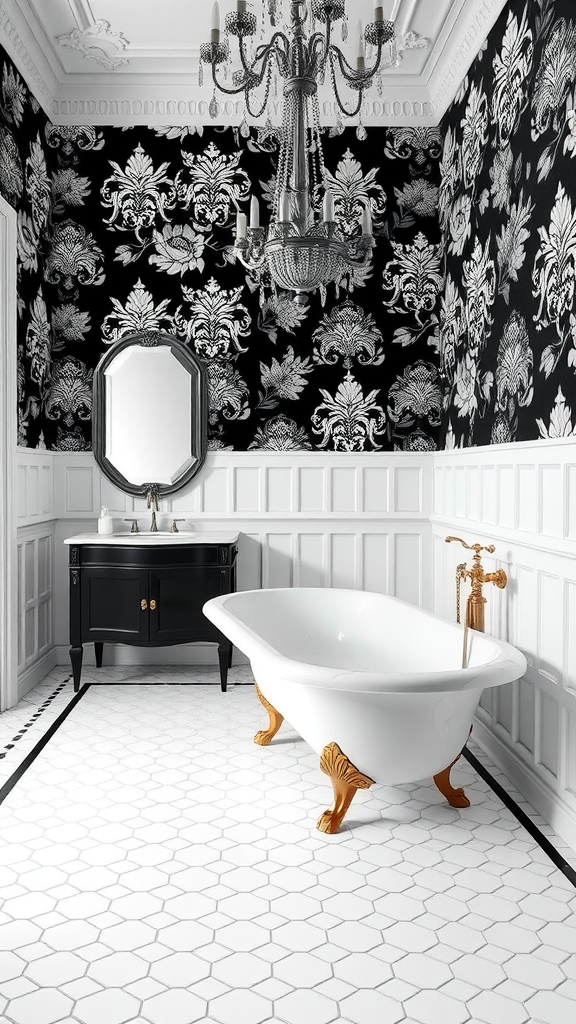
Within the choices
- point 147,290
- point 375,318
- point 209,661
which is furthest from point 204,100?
point 209,661

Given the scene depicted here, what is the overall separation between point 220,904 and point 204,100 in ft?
13.9

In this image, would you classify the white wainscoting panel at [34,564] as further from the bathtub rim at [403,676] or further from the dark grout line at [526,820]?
the dark grout line at [526,820]

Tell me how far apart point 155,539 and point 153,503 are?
0.50m

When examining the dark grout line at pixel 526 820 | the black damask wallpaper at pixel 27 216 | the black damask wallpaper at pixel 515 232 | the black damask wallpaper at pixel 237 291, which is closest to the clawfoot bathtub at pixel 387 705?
the dark grout line at pixel 526 820

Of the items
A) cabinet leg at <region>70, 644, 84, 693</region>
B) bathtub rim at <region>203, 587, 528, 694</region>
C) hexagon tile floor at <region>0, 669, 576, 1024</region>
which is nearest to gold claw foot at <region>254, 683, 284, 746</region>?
hexagon tile floor at <region>0, 669, 576, 1024</region>

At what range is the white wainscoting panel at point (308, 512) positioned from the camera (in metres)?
4.71

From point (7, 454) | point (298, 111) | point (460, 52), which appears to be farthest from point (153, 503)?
point (460, 52)

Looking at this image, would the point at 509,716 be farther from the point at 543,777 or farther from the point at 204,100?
the point at 204,100

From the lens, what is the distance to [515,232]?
3.15m

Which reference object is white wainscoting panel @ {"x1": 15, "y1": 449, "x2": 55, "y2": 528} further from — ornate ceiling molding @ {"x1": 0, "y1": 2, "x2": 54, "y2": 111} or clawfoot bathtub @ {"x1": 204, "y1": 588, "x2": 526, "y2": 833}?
ornate ceiling molding @ {"x1": 0, "y1": 2, "x2": 54, "y2": 111}

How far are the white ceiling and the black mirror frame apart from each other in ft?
4.25

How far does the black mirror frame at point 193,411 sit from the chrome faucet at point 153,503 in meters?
0.02

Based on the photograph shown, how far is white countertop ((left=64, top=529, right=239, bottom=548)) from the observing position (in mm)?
4152

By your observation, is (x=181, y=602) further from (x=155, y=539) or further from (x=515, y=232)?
(x=515, y=232)
